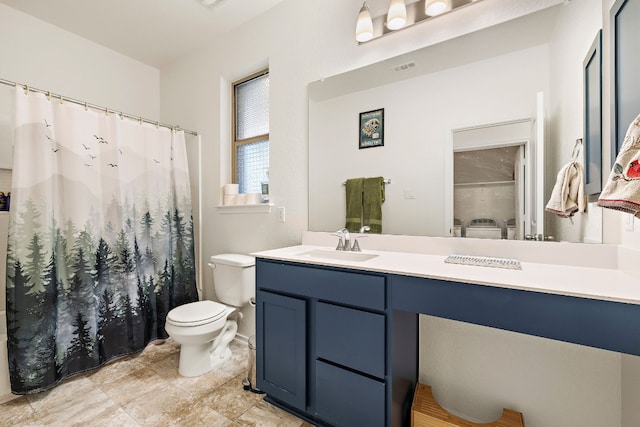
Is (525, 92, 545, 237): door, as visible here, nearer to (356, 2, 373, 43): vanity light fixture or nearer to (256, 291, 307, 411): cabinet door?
(356, 2, 373, 43): vanity light fixture

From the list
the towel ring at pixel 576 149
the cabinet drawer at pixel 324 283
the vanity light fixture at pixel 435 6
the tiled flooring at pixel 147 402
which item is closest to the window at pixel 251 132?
the cabinet drawer at pixel 324 283

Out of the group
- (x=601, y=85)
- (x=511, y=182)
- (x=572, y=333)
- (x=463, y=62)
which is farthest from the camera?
(x=463, y=62)

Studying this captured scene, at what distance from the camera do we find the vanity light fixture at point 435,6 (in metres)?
1.47

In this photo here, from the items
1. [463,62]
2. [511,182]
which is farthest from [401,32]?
[511,182]

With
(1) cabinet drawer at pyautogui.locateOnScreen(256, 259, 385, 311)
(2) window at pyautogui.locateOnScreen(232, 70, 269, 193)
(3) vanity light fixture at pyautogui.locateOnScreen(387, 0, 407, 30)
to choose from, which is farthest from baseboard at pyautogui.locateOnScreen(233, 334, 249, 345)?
(3) vanity light fixture at pyautogui.locateOnScreen(387, 0, 407, 30)

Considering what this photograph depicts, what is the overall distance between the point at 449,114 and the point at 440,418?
1.48 meters

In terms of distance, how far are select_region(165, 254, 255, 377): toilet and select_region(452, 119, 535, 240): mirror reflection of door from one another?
1502mm

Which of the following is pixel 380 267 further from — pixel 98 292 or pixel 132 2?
pixel 132 2

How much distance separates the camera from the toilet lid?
1818 millimetres

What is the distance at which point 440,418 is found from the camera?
4.12ft

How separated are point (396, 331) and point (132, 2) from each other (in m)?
2.83

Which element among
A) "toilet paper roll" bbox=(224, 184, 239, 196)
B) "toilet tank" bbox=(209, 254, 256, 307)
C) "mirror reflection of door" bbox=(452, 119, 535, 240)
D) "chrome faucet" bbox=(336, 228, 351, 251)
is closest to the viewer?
"mirror reflection of door" bbox=(452, 119, 535, 240)

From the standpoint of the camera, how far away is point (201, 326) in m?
1.83

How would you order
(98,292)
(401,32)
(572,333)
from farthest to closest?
1. (98,292)
2. (401,32)
3. (572,333)
